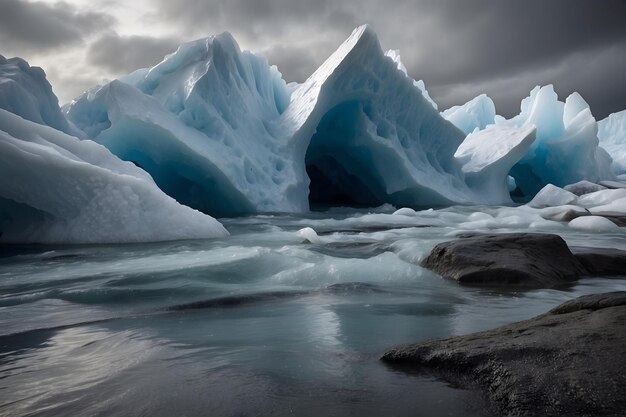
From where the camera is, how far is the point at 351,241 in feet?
21.0

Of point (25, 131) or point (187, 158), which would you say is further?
point (187, 158)

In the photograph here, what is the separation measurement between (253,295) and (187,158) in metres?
7.58

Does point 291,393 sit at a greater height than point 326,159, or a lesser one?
lesser

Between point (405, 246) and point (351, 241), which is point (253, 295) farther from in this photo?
point (351, 241)

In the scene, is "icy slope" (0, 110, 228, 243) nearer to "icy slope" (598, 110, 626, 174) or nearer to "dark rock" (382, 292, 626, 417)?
"dark rock" (382, 292, 626, 417)

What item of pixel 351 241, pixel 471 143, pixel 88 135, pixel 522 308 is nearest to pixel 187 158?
pixel 88 135

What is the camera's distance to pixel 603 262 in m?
4.29

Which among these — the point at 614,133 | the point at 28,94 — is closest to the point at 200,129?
the point at 28,94

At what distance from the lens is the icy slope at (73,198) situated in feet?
18.4

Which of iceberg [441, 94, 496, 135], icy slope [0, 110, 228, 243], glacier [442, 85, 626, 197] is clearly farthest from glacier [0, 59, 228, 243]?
iceberg [441, 94, 496, 135]

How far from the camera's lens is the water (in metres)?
1.49

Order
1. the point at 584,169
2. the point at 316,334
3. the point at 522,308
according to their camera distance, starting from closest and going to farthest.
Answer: the point at 316,334 < the point at 522,308 < the point at 584,169

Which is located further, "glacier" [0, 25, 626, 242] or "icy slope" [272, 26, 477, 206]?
"icy slope" [272, 26, 477, 206]

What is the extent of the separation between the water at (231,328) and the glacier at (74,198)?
40.0 inches
